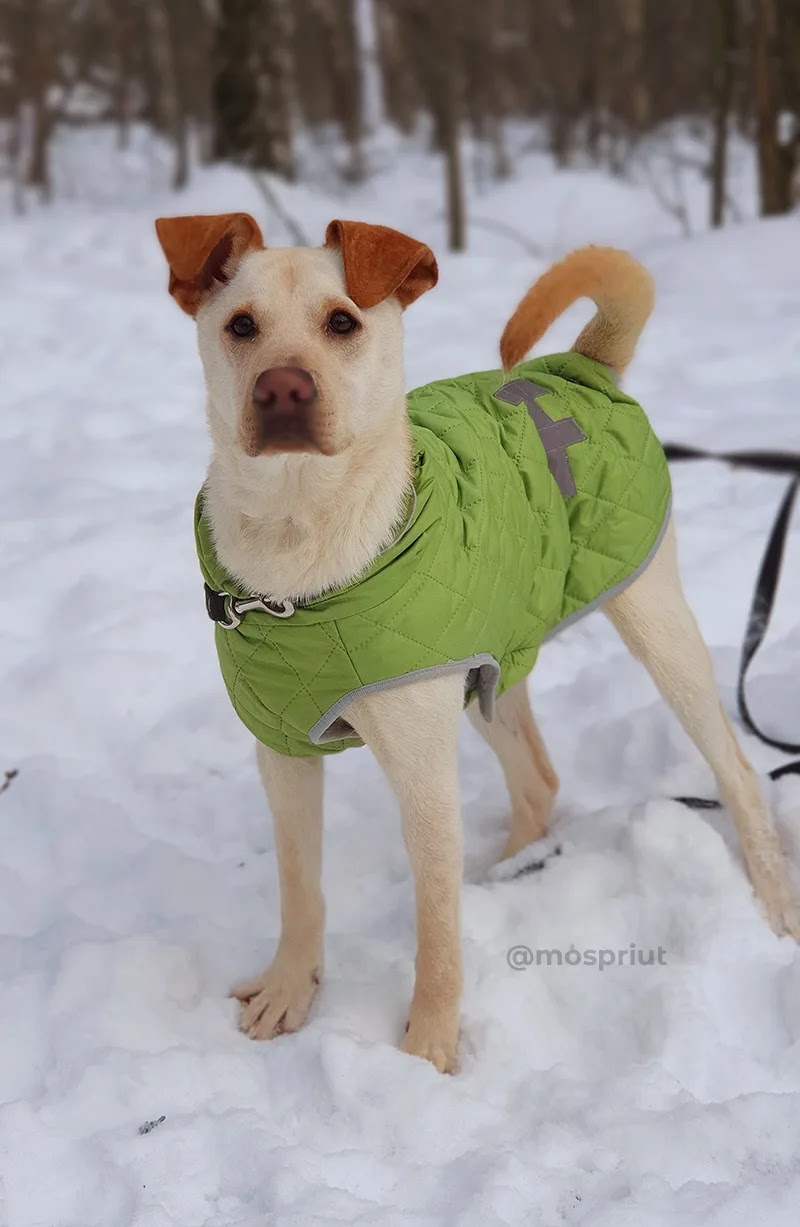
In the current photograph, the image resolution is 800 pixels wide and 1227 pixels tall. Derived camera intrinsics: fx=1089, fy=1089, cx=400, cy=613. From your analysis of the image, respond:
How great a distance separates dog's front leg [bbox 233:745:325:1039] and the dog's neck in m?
0.46

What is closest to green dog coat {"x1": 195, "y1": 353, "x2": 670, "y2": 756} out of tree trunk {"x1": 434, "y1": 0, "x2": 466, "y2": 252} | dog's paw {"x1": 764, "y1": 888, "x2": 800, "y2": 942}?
dog's paw {"x1": 764, "y1": 888, "x2": 800, "y2": 942}

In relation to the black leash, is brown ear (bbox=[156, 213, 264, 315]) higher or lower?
higher

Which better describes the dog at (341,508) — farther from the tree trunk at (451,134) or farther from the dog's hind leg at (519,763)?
the tree trunk at (451,134)

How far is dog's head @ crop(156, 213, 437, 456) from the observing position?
1739 millimetres

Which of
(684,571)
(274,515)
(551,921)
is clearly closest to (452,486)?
Result: (274,515)

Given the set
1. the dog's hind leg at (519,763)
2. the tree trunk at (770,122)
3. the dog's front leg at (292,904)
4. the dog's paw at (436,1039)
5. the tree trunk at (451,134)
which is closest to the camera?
the dog's paw at (436,1039)

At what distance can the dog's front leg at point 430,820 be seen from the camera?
1.90 m

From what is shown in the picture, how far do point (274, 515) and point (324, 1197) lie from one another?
111cm

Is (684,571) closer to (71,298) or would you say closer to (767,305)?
(767,305)

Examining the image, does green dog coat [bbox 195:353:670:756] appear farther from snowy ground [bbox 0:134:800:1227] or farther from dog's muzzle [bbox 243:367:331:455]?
snowy ground [bbox 0:134:800:1227]

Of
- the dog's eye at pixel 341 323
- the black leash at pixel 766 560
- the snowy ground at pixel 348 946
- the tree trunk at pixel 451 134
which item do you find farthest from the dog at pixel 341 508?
the tree trunk at pixel 451 134

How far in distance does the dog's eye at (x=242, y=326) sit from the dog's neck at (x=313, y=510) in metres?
0.19

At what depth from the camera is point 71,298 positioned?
6.76 meters

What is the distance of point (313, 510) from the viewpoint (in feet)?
6.15
